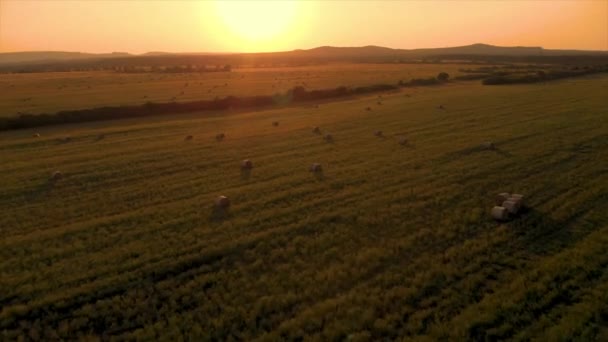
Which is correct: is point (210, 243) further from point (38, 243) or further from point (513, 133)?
point (513, 133)

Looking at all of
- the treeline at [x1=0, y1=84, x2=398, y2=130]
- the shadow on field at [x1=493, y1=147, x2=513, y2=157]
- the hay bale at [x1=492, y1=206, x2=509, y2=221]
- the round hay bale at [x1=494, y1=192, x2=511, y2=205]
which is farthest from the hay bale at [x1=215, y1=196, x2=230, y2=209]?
the treeline at [x1=0, y1=84, x2=398, y2=130]

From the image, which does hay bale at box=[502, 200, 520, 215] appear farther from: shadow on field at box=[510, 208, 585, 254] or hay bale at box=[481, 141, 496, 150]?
hay bale at box=[481, 141, 496, 150]

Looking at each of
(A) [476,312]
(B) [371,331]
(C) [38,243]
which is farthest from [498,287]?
(C) [38,243]

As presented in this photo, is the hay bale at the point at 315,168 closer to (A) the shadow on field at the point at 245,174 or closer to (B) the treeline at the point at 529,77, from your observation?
→ (A) the shadow on field at the point at 245,174

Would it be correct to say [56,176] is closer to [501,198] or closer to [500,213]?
[500,213]

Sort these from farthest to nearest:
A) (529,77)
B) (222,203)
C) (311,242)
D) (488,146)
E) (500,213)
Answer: (529,77), (488,146), (222,203), (500,213), (311,242)

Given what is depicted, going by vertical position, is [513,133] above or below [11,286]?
above

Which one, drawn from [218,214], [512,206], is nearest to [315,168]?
[218,214]
